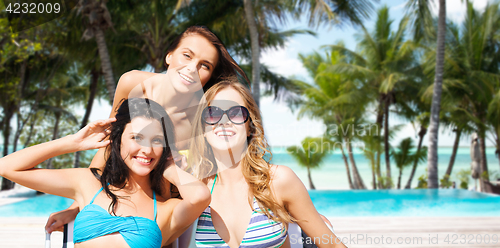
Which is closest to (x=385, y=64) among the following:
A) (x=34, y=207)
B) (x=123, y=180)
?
(x=34, y=207)

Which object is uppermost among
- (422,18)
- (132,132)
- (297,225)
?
(422,18)

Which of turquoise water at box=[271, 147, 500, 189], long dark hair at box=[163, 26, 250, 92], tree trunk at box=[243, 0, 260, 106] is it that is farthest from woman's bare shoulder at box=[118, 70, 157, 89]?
turquoise water at box=[271, 147, 500, 189]

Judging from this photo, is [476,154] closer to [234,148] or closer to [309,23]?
[309,23]

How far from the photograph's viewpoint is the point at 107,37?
507 inches

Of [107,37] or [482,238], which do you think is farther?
[107,37]

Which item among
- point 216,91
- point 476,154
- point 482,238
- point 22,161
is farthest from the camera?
point 476,154

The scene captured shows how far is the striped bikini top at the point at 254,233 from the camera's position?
1.66 metres

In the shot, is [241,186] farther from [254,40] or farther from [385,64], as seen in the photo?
[385,64]

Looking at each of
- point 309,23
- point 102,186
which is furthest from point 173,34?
point 102,186

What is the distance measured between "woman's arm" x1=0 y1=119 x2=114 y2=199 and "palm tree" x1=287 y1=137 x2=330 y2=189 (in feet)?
55.6

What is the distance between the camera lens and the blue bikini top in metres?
1.57

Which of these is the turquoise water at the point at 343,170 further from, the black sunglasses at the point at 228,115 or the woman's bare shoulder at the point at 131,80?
the black sunglasses at the point at 228,115

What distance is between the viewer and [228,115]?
1.76 meters

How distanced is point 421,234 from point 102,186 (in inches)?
138
